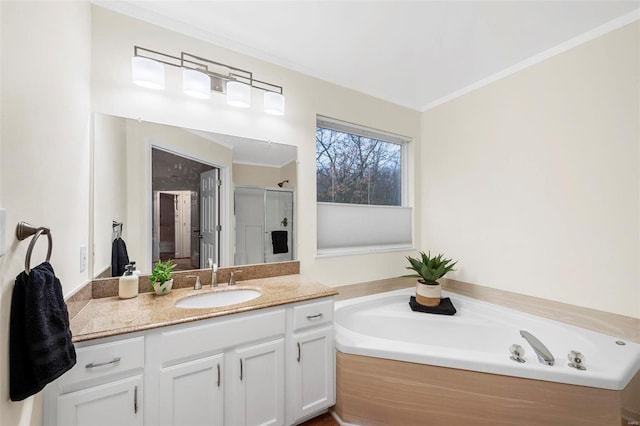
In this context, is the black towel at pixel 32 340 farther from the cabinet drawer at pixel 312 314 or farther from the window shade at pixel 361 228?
the window shade at pixel 361 228

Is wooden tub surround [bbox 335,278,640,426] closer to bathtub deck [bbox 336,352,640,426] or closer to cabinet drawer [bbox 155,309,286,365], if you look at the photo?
bathtub deck [bbox 336,352,640,426]

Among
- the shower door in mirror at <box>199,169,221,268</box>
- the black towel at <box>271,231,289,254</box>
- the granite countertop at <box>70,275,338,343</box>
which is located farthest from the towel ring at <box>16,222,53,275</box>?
the black towel at <box>271,231,289,254</box>

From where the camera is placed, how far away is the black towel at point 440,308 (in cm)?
223

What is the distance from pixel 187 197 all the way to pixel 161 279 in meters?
0.54

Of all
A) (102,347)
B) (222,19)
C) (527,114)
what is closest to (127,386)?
(102,347)

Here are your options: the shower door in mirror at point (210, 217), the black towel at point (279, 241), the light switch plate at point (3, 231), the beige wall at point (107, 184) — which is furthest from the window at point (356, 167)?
the light switch plate at point (3, 231)

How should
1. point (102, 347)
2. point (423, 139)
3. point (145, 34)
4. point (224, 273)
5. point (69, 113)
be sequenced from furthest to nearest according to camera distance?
point (423, 139) < point (224, 273) < point (145, 34) < point (69, 113) < point (102, 347)

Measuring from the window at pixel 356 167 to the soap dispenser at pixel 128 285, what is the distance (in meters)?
1.44

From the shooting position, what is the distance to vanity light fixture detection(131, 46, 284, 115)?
1508 millimetres

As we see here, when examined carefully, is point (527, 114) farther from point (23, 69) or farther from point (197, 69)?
point (23, 69)

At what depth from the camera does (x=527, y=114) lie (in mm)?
2004

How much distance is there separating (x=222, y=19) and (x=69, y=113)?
1041 mm

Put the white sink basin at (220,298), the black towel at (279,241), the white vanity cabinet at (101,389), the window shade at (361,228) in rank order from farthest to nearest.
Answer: the window shade at (361,228) → the black towel at (279,241) → the white sink basin at (220,298) → the white vanity cabinet at (101,389)

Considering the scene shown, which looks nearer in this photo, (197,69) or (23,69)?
(23,69)
